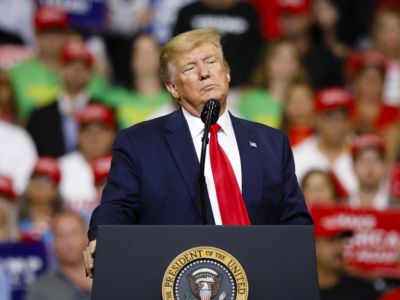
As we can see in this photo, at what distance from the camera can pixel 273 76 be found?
7996 mm

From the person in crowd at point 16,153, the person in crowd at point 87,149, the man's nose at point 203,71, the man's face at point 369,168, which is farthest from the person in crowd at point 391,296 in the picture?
the man's nose at point 203,71

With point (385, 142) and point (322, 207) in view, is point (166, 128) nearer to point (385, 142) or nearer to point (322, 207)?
point (322, 207)

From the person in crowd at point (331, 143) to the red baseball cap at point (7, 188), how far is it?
1.82 m

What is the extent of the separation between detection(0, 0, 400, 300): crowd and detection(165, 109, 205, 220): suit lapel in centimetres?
271

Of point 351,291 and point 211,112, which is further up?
point 211,112

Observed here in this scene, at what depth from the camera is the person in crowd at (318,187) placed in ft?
22.8

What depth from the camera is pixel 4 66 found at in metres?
8.03

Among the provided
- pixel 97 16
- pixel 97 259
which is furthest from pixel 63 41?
pixel 97 259

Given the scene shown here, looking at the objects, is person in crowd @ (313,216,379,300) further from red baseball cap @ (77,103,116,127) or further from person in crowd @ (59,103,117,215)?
red baseball cap @ (77,103,116,127)

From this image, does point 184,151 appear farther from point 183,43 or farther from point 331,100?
point 331,100

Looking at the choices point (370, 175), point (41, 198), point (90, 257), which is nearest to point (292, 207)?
point (90, 257)

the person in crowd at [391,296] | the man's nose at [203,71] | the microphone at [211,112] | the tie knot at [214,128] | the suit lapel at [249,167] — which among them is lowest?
the person in crowd at [391,296]

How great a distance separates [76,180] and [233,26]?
176cm

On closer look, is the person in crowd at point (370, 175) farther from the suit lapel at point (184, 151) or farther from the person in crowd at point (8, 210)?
the suit lapel at point (184, 151)
